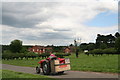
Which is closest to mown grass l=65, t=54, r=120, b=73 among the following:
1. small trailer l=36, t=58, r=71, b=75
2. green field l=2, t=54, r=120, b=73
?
green field l=2, t=54, r=120, b=73

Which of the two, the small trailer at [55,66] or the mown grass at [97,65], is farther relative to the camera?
the mown grass at [97,65]

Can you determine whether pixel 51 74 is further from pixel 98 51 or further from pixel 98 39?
pixel 98 39

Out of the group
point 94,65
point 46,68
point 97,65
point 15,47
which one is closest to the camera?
point 46,68

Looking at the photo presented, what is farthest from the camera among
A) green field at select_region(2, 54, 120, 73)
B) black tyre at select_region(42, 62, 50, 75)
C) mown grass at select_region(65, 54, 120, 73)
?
green field at select_region(2, 54, 120, 73)

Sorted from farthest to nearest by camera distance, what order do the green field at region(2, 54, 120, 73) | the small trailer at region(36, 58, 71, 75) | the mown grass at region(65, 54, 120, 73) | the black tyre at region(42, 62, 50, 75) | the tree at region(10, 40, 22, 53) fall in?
1. the tree at region(10, 40, 22, 53)
2. the green field at region(2, 54, 120, 73)
3. the mown grass at region(65, 54, 120, 73)
4. the black tyre at region(42, 62, 50, 75)
5. the small trailer at region(36, 58, 71, 75)

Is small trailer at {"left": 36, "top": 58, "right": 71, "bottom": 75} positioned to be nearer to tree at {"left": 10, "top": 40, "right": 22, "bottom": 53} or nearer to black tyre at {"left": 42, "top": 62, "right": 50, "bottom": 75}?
black tyre at {"left": 42, "top": 62, "right": 50, "bottom": 75}

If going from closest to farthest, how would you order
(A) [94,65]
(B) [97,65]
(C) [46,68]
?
(C) [46,68] → (B) [97,65] → (A) [94,65]

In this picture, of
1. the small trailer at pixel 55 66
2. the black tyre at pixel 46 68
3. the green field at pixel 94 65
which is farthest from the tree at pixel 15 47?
the small trailer at pixel 55 66

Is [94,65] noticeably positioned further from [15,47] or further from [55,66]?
[15,47]

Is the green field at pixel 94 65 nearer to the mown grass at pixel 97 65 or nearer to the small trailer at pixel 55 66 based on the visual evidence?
the mown grass at pixel 97 65

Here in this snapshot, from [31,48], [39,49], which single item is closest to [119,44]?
[39,49]

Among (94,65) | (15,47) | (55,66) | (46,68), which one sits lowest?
(94,65)

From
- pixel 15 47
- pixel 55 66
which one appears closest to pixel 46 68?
pixel 55 66

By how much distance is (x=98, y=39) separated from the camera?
131 meters
